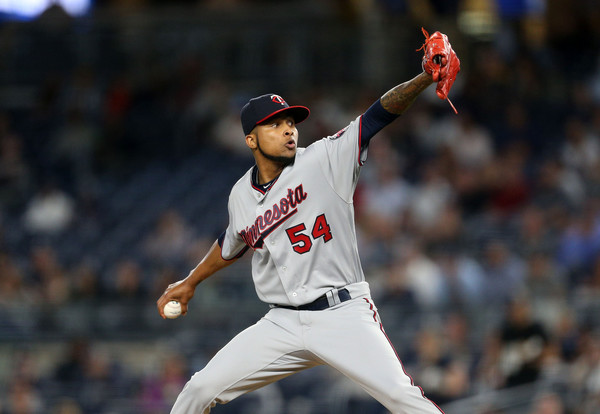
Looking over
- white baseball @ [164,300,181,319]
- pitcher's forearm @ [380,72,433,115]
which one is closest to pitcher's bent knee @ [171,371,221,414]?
white baseball @ [164,300,181,319]

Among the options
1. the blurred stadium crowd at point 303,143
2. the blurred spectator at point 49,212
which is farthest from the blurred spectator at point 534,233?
the blurred spectator at point 49,212

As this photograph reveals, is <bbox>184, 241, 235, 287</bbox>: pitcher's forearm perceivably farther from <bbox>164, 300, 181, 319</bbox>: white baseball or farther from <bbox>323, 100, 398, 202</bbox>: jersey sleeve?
<bbox>323, 100, 398, 202</bbox>: jersey sleeve

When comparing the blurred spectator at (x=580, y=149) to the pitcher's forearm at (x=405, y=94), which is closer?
the pitcher's forearm at (x=405, y=94)

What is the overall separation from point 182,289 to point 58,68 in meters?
9.19

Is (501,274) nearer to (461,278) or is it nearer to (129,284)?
(461,278)

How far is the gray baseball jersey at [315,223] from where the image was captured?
13.8ft

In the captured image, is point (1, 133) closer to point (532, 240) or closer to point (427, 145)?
point (427, 145)

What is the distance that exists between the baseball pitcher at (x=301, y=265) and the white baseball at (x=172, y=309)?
0.36 m

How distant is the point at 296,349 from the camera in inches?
165

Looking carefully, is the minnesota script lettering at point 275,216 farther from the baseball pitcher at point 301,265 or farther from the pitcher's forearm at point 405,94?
the pitcher's forearm at point 405,94

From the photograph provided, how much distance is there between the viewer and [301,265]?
4203 millimetres

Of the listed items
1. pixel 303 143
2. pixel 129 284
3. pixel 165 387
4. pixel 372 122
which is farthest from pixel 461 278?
pixel 372 122

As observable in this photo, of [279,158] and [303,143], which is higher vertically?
[303,143]

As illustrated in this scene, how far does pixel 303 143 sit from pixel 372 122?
659 cm
